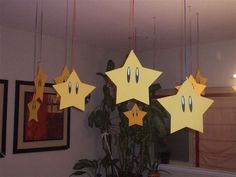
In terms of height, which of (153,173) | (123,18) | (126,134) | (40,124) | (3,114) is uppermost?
(123,18)

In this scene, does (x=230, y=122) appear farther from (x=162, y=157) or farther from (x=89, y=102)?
(x=89, y=102)

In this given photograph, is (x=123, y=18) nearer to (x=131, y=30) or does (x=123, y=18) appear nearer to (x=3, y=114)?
(x=131, y=30)

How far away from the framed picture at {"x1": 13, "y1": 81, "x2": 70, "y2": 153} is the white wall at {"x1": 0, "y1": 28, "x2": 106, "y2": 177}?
62mm

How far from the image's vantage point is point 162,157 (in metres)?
4.22

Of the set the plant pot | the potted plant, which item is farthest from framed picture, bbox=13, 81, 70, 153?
the plant pot

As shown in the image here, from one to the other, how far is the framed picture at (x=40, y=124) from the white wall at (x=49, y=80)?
62mm

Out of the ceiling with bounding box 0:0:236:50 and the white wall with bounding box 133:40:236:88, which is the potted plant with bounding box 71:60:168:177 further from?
the ceiling with bounding box 0:0:236:50

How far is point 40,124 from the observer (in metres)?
3.53

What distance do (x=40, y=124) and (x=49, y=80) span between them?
517 mm

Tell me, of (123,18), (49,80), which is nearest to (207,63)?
(123,18)

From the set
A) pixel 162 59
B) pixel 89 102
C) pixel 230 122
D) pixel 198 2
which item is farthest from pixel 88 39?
pixel 230 122

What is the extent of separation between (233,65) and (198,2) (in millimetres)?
1434

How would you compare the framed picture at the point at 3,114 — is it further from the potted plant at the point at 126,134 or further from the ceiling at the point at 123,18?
the potted plant at the point at 126,134

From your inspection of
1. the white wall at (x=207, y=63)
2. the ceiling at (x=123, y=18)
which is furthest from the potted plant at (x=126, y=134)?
the ceiling at (x=123, y=18)
